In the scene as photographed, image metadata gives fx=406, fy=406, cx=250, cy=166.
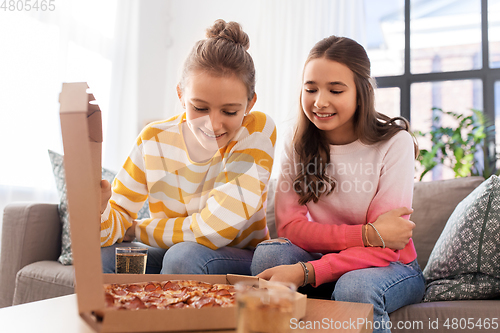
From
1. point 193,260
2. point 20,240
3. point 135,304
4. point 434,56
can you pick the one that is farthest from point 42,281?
point 434,56

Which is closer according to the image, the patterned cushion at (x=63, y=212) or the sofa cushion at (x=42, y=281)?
the sofa cushion at (x=42, y=281)

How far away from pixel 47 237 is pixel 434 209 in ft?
5.46

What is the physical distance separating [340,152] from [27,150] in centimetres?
200

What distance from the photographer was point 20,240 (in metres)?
1.77

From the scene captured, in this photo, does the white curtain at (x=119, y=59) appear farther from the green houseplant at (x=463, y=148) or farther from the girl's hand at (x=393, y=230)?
the girl's hand at (x=393, y=230)

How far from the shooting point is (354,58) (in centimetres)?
125

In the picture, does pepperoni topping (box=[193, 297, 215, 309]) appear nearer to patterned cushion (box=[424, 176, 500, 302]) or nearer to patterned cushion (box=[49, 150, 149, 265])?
patterned cushion (box=[424, 176, 500, 302])

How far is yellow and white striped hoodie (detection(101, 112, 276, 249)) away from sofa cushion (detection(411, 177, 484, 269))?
2.14ft

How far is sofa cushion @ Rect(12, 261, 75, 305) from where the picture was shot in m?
1.61

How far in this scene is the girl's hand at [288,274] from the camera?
0.88 metres

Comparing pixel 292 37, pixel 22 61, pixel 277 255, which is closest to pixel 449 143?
pixel 292 37

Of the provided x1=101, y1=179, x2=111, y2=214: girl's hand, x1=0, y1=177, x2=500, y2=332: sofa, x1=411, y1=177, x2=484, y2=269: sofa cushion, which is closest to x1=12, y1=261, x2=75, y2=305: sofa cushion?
x1=0, y1=177, x2=500, y2=332: sofa

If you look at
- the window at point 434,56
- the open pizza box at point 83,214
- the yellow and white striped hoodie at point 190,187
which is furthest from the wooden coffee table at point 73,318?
the window at point 434,56

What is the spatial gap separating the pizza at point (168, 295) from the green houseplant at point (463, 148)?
2476mm
